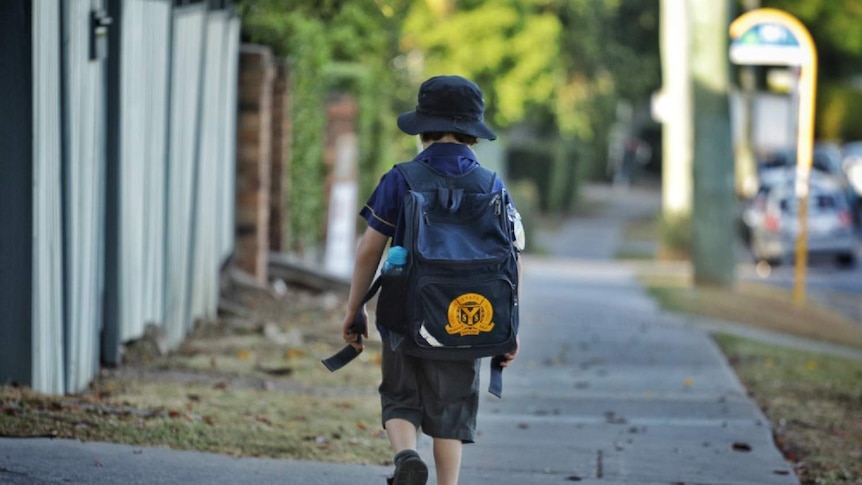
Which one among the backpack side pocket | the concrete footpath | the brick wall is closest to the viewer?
the backpack side pocket

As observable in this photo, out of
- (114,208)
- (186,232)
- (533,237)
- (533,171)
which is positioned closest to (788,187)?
(533,237)

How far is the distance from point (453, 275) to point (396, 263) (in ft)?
0.62

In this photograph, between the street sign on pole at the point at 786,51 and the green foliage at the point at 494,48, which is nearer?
the street sign on pole at the point at 786,51


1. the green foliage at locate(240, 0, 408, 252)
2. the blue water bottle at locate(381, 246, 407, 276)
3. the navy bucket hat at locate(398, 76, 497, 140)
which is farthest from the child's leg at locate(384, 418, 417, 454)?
the green foliage at locate(240, 0, 408, 252)

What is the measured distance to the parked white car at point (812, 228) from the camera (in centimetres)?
2630

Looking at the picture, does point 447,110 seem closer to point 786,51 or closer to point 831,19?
point 786,51

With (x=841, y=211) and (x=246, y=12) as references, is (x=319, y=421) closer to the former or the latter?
(x=246, y=12)

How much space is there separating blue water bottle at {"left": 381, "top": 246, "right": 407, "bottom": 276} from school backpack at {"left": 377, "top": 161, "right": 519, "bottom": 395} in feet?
0.07

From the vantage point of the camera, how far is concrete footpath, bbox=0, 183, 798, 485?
5.94 meters

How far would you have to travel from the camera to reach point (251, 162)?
12.3 meters

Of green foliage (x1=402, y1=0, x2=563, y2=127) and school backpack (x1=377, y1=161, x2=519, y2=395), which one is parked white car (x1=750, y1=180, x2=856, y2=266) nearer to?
green foliage (x1=402, y1=0, x2=563, y2=127)

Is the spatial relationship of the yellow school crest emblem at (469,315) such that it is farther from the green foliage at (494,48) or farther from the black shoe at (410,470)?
the green foliage at (494,48)

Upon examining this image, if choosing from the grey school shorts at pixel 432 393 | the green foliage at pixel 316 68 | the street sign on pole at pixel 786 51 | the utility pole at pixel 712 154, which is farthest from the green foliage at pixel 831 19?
the grey school shorts at pixel 432 393

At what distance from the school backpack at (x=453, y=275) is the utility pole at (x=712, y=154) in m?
12.0
